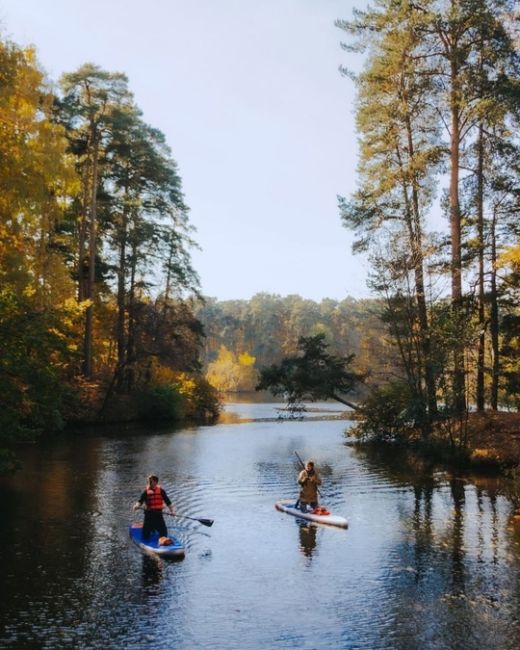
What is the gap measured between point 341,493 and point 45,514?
9641 mm

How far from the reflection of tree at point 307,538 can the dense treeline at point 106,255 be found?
992 centimetres

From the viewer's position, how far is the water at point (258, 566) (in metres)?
10.1

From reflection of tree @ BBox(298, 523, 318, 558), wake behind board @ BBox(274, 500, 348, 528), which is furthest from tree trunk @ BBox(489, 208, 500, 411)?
reflection of tree @ BBox(298, 523, 318, 558)

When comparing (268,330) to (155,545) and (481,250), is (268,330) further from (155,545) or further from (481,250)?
(155,545)

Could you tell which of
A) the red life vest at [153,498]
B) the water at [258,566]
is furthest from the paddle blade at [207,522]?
the red life vest at [153,498]

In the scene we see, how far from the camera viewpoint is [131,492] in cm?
2128

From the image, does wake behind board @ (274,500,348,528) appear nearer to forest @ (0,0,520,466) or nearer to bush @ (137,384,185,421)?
forest @ (0,0,520,466)

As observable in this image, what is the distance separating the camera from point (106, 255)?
48.8 m

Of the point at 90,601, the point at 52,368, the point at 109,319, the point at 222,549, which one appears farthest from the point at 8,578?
the point at 109,319

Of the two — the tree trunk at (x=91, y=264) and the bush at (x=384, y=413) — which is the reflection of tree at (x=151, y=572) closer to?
the bush at (x=384, y=413)

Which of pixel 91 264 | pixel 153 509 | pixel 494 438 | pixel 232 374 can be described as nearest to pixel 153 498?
pixel 153 509

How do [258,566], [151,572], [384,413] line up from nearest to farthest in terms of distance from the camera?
[151,572]
[258,566]
[384,413]

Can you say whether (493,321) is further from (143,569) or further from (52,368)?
(143,569)

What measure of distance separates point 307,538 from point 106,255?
36459mm
